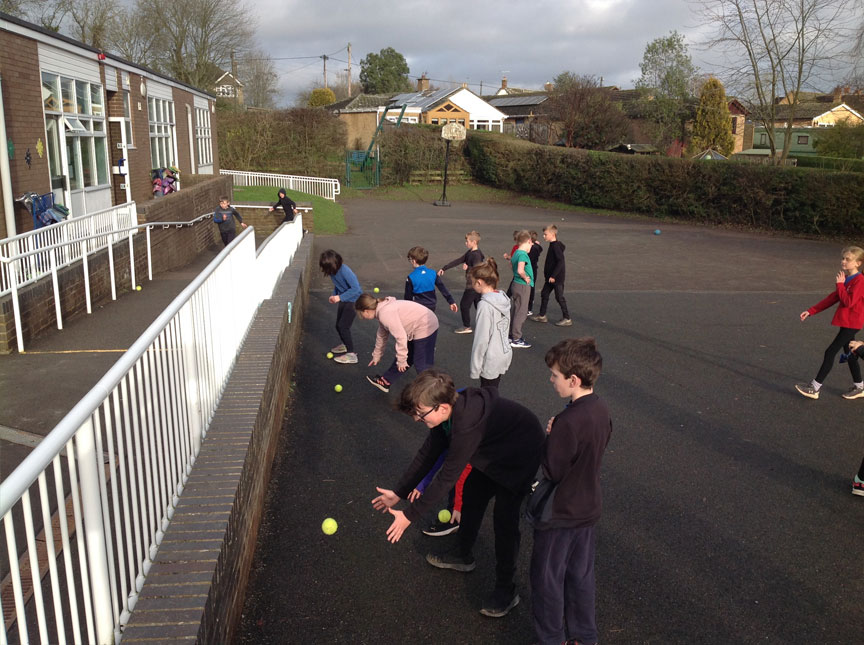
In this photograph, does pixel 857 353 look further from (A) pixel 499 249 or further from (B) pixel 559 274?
(A) pixel 499 249

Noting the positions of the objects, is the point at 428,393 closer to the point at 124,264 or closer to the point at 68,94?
the point at 124,264

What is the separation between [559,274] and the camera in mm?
10727

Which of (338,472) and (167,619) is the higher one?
(167,619)

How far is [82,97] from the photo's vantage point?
1557 centimetres

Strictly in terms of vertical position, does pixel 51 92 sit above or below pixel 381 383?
above

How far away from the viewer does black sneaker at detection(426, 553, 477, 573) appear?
4.36m

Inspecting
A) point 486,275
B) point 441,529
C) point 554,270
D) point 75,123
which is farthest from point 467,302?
point 75,123

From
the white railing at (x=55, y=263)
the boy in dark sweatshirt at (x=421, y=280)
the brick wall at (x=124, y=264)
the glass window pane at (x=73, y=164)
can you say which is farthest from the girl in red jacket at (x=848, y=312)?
the glass window pane at (x=73, y=164)

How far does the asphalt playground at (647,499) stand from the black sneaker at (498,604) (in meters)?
0.05

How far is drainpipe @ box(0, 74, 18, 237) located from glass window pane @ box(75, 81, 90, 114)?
3.87 metres

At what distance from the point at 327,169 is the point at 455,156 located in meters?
7.03

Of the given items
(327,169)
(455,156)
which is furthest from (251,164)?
(455,156)

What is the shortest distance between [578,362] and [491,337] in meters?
2.88

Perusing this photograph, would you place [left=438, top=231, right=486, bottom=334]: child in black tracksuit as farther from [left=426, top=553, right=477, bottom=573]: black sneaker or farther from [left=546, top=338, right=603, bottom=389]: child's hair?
[left=546, top=338, right=603, bottom=389]: child's hair
